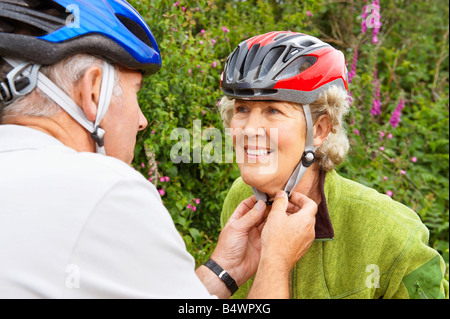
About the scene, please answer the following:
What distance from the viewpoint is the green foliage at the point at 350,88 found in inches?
159

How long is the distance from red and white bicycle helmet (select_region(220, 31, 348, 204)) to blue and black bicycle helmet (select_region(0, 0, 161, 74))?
1.81 ft

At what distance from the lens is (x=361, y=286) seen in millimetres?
2217

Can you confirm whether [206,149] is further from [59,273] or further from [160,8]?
[59,273]

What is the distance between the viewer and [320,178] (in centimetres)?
246

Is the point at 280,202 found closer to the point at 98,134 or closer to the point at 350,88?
the point at 98,134

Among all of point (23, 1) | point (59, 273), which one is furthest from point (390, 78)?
point (59, 273)

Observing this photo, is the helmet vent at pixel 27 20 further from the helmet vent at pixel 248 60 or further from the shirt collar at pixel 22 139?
the helmet vent at pixel 248 60

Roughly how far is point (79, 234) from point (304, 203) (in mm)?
1237

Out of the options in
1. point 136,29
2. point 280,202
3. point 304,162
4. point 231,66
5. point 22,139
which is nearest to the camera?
point 22,139

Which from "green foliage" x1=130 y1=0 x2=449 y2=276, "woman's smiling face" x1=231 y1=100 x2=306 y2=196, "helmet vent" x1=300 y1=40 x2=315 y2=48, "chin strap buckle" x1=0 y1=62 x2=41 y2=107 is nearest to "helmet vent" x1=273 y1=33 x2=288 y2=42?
"helmet vent" x1=300 y1=40 x2=315 y2=48

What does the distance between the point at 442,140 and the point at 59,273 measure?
17.7 feet

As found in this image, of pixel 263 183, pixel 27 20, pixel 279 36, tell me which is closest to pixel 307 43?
pixel 279 36

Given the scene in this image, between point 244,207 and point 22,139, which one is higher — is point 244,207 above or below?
below

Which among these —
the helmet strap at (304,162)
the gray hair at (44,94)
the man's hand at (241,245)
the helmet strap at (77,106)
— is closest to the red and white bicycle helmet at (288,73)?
the helmet strap at (304,162)
